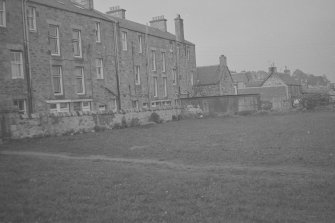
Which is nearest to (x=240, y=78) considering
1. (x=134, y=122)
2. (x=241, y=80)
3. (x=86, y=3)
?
(x=241, y=80)

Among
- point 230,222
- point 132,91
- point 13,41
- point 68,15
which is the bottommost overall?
point 230,222

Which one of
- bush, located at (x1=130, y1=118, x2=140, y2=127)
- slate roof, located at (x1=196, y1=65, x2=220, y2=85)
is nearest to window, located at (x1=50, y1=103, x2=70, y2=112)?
bush, located at (x1=130, y1=118, x2=140, y2=127)

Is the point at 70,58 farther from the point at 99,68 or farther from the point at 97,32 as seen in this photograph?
the point at 97,32

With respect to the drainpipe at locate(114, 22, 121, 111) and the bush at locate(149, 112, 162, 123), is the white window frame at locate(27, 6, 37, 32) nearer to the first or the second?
the drainpipe at locate(114, 22, 121, 111)

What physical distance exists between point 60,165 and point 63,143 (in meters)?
6.41

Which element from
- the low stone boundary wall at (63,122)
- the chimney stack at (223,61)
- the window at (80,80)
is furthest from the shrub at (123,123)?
the chimney stack at (223,61)

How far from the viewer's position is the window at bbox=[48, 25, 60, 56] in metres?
27.8

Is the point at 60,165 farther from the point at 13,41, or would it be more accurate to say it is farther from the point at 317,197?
the point at 13,41

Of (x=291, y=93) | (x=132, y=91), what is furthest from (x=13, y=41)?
(x=291, y=93)

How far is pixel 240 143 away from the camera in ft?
50.5

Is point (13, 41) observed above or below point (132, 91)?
above

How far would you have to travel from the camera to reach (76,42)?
30297 millimetres

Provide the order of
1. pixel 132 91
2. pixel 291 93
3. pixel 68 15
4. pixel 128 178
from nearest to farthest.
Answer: pixel 128 178 → pixel 68 15 → pixel 132 91 → pixel 291 93

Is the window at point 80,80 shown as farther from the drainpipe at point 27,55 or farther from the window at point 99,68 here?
the drainpipe at point 27,55
